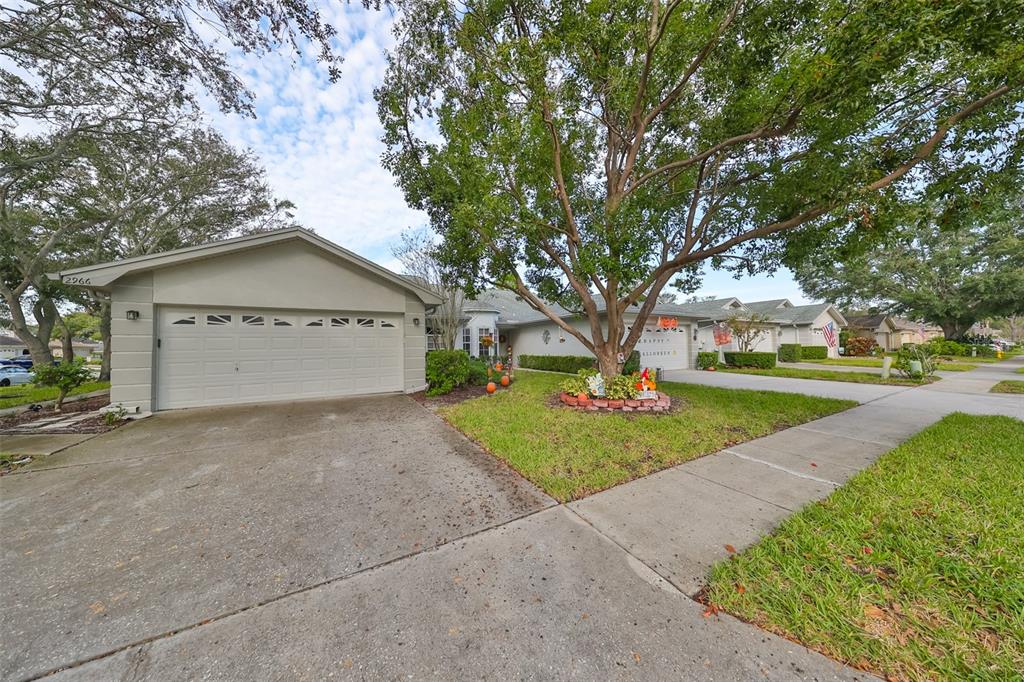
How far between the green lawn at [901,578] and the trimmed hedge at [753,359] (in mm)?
13096

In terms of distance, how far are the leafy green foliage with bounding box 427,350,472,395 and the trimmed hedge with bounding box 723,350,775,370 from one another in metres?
13.3

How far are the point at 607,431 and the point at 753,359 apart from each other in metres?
13.8

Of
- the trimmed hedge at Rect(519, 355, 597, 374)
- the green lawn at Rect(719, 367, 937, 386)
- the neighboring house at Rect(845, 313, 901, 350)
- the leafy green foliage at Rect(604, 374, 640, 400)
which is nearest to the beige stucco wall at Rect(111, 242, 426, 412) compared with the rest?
the leafy green foliage at Rect(604, 374, 640, 400)

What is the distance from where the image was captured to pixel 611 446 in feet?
15.4

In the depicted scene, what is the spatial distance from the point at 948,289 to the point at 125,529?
3838 centimetres

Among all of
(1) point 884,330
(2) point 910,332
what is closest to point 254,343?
(1) point 884,330

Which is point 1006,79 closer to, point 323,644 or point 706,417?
point 706,417

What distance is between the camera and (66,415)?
659 cm

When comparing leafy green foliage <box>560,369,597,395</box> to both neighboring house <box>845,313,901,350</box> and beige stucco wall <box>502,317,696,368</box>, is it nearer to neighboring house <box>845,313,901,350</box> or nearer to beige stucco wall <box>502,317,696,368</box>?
beige stucco wall <box>502,317,696,368</box>

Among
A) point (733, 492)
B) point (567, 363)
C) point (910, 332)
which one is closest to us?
point (733, 492)

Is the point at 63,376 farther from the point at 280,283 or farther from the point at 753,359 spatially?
the point at 753,359

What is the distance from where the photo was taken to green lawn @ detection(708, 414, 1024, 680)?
1680 millimetres

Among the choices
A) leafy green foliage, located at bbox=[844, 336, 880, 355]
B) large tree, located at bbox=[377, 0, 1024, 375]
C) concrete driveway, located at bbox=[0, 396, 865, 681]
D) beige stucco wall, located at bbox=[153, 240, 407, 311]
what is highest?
large tree, located at bbox=[377, 0, 1024, 375]

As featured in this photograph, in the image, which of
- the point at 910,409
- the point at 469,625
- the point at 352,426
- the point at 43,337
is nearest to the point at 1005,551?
the point at 469,625
